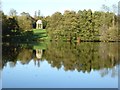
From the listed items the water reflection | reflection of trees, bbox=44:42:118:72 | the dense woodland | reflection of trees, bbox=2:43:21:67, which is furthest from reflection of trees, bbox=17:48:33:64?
the dense woodland

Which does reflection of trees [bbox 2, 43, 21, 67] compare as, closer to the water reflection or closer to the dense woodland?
the water reflection

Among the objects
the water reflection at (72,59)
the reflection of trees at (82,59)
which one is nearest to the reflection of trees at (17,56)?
the water reflection at (72,59)

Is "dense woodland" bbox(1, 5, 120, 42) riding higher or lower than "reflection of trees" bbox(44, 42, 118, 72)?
higher

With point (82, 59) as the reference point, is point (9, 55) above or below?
above

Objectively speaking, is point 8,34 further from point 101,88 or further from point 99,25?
point 101,88

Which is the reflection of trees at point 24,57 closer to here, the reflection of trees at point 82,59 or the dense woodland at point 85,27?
the reflection of trees at point 82,59

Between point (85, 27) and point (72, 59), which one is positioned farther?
point (85, 27)

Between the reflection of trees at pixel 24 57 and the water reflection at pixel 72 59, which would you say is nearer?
the water reflection at pixel 72 59

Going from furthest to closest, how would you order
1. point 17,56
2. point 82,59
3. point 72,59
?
point 17,56
point 82,59
point 72,59

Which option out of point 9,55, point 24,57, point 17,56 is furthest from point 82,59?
point 9,55

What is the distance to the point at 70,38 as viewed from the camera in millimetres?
55250

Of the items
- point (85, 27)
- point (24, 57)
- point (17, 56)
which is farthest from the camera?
point (85, 27)

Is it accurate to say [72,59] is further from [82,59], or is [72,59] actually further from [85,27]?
[85,27]

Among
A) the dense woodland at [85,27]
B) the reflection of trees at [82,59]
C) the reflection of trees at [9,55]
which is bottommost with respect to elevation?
the reflection of trees at [82,59]
